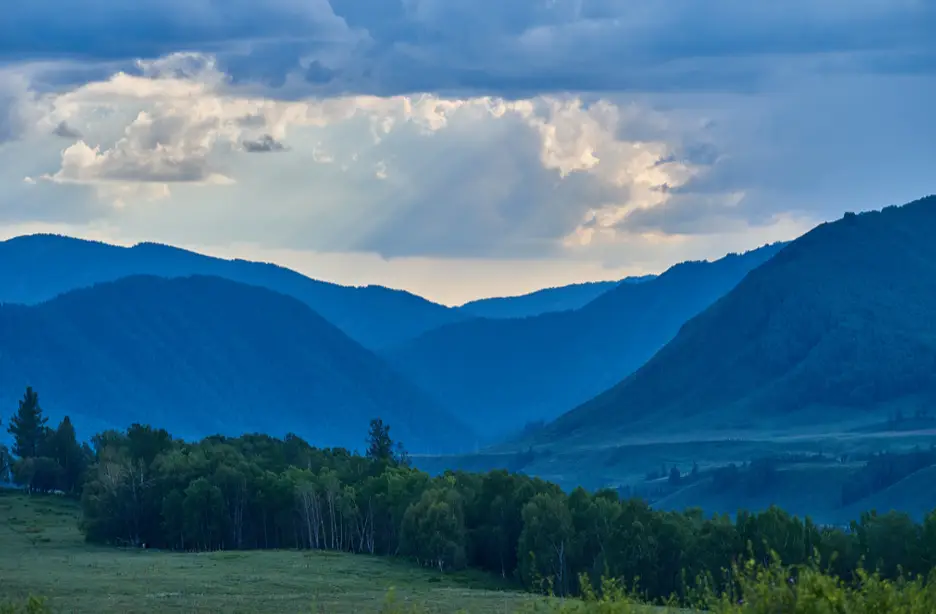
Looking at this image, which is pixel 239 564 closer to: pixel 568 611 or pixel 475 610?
pixel 475 610

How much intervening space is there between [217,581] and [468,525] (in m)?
54.4

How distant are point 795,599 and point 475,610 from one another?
53358 mm

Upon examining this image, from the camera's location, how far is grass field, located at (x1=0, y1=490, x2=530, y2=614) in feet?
337

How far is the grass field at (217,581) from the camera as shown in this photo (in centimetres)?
10281

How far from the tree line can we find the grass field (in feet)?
23.0

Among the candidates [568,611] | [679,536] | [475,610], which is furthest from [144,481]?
[568,611]

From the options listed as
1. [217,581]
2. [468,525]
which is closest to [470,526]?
[468,525]

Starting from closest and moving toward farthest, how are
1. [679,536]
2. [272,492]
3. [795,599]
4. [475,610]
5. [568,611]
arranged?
→ [795,599], [568,611], [475,610], [679,536], [272,492]

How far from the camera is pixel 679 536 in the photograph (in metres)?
153

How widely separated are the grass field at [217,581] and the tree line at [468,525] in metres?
7.01

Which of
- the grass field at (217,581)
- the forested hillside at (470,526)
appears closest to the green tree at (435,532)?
the forested hillside at (470,526)

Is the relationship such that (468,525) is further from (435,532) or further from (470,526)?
(435,532)

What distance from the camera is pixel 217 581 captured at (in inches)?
4852

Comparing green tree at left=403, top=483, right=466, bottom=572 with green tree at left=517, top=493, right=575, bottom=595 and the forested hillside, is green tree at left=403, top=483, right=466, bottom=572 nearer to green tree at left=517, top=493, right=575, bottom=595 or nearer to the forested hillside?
A: the forested hillside
